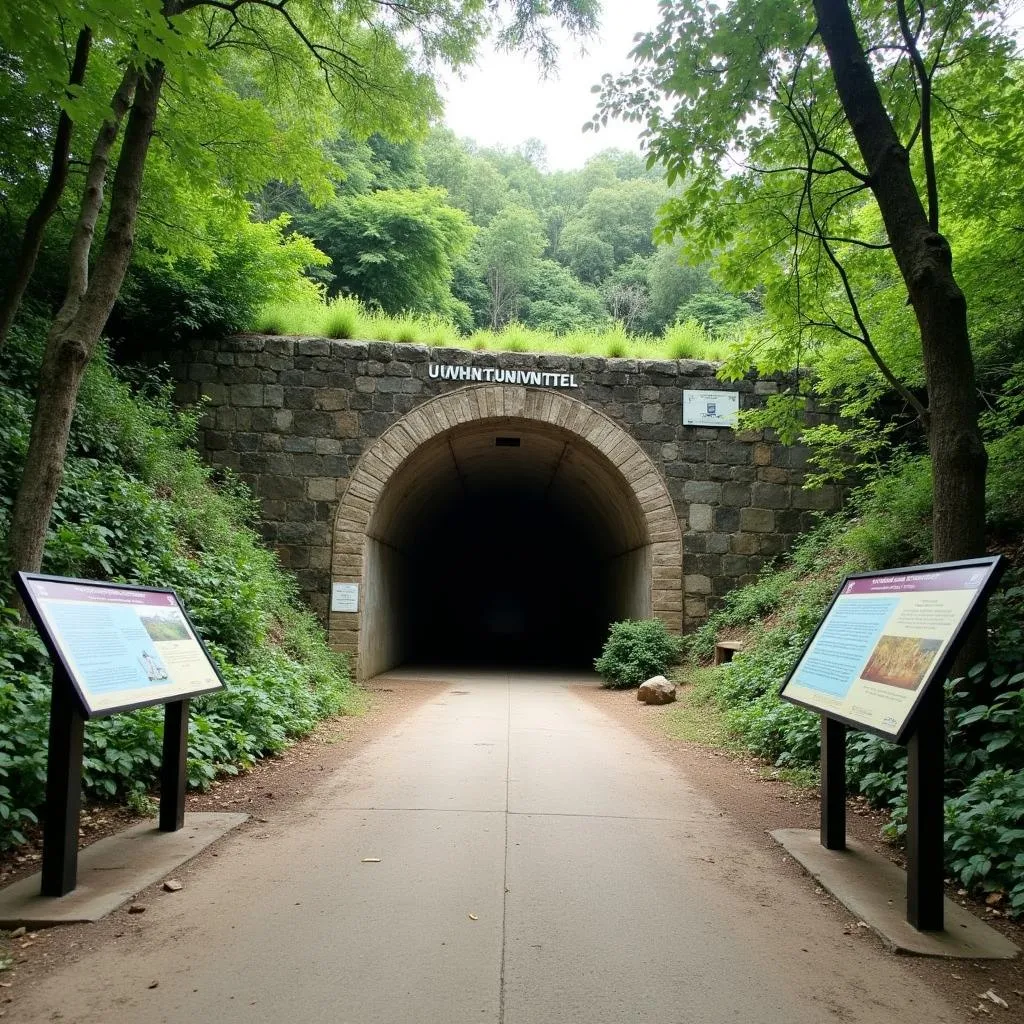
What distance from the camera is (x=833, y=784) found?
3799 mm

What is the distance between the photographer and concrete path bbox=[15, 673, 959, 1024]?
2.33 meters

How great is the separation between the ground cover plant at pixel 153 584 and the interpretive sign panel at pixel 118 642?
0.71 metres

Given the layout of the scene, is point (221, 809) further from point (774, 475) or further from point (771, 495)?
point (774, 475)

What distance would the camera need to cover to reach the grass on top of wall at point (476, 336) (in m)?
10.9

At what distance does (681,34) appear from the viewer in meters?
5.78

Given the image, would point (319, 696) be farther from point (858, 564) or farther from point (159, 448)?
point (858, 564)

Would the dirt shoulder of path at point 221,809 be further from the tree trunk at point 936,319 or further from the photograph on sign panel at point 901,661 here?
the tree trunk at point 936,319

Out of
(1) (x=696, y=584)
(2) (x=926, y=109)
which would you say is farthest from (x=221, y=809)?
(1) (x=696, y=584)

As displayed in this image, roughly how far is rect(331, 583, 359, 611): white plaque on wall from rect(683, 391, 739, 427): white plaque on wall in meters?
5.26

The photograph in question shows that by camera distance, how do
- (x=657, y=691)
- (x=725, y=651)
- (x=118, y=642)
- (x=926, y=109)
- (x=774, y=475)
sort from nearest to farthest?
(x=118, y=642) → (x=926, y=109) → (x=657, y=691) → (x=725, y=651) → (x=774, y=475)

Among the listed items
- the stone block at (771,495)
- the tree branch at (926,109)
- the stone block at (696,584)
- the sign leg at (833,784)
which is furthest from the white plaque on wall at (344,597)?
the tree branch at (926,109)

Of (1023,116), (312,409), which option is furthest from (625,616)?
(1023,116)

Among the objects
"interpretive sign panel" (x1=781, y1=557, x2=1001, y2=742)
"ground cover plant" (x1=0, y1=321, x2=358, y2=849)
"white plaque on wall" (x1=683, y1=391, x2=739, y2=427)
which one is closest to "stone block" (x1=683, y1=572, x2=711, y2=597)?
"white plaque on wall" (x1=683, y1=391, x2=739, y2=427)

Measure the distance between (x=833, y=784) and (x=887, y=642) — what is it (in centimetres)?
102
